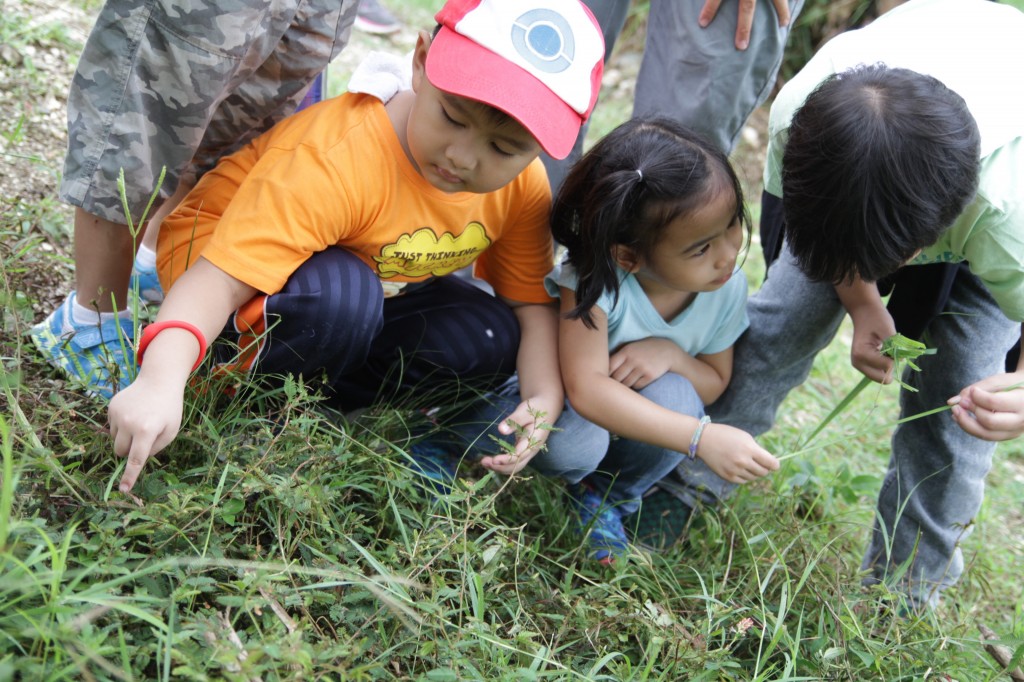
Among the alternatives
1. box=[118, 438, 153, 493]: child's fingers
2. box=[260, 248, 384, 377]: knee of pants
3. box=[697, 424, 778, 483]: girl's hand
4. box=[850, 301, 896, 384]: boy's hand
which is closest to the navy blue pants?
box=[260, 248, 384, 377]: knee of pants

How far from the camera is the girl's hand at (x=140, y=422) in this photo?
1.29 meters

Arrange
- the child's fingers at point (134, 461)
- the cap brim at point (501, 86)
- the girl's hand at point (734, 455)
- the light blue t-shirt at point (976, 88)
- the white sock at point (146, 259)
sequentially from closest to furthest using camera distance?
the child's fingers at point (134, 461) < the cap brim at point (501, 86) < the light blue t-shirt at point (976, 88) < the girl's hand at point (734, 455) < the white sock at point (146, 259)

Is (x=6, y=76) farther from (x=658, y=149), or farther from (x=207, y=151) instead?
(x=658, y=149)

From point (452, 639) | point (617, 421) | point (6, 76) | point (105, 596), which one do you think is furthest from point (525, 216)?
point (6, 76)

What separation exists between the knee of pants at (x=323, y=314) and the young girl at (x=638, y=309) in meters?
0.34

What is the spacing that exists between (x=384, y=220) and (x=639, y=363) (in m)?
0.61

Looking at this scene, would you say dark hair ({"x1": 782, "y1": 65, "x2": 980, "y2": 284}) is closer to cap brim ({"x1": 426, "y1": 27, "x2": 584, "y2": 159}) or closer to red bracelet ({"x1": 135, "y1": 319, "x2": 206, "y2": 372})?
cap brim ({"x1": 426, "y1": 27, "x2": 584, "y2": 159})

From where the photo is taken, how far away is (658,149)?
1.76 meters

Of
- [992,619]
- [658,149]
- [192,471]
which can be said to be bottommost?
[992,619]

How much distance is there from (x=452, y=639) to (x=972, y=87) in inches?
50.0

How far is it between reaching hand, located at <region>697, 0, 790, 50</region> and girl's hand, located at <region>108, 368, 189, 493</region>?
140 cm

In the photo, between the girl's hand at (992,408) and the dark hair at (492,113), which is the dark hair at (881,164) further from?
the dark hair at (492,113)

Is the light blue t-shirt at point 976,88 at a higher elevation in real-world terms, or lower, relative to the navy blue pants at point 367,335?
higher

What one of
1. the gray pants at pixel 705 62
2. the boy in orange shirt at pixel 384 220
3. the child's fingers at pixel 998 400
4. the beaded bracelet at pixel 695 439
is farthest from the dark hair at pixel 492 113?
the child's fingers at pixel 998 400
